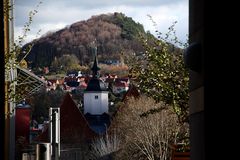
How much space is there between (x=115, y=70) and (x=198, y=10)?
94130mm

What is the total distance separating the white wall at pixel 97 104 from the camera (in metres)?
100

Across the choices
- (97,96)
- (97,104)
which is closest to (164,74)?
(97,96)

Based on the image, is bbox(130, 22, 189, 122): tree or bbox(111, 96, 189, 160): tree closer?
bbox(130, 22, 189, 122): tree

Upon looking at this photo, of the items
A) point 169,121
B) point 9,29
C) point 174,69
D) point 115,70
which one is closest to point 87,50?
point 115,70

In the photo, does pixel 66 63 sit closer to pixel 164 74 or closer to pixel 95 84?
pixel 95 84

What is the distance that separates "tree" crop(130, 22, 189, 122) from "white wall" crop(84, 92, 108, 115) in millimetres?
81414

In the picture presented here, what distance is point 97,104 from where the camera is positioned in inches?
3954

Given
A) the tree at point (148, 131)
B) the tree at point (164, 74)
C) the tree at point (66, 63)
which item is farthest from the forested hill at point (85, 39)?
the tree at point (164, 74)

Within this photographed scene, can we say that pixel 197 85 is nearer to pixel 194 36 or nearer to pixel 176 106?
pixel 194 36

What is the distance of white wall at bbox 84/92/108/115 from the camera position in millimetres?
100250

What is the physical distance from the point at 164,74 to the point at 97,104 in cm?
8465

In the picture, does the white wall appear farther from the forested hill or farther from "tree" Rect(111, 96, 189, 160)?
"tree" Rect(111, 96, 189, 160)

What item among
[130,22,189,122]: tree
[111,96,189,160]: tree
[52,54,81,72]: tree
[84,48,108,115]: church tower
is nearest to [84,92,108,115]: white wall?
[84,48,108,115]: church tower

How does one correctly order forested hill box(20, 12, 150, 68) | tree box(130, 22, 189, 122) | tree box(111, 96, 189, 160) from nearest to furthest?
tree box(130, 22, 189, 122)
tree box(111, 96, 189, 160)
forested hill box(20, 12, 150, 68)
